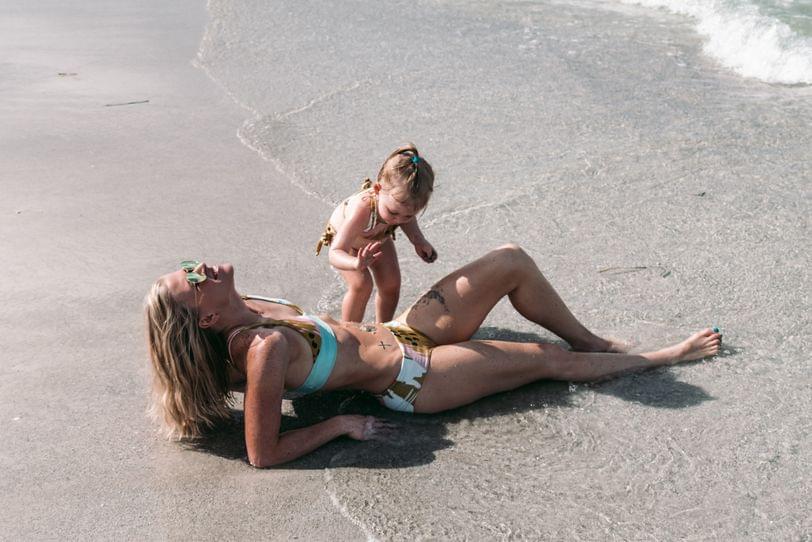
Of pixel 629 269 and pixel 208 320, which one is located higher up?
pixel 208 320

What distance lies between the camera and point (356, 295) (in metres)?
4.59

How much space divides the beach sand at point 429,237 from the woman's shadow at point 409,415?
0.05ft

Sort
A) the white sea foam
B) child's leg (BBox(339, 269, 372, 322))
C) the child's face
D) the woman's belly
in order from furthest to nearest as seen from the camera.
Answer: the white sea foam, child's leg (BBox(339, 269, 372, 322)), the child's face, the woman's belly

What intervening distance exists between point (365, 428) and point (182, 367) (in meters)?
0.78

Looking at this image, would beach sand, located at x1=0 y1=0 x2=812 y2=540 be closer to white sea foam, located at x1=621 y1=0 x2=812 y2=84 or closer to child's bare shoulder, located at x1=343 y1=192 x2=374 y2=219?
white sea foam, located at x1=621 y1=0 x2=812 y2=84

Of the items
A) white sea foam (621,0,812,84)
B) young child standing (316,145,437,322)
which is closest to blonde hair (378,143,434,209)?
young child standing (316,145,437,322)

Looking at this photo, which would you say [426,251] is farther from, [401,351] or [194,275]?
[194,275]

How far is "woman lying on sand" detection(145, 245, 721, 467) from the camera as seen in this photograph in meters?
3.59

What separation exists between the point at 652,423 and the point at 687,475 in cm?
37

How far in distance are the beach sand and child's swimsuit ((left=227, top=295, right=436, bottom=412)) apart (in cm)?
12

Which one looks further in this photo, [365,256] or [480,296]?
[480,296]

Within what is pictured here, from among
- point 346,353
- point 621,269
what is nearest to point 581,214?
point 621,269

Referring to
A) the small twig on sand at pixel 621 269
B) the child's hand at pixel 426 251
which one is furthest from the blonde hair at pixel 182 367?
the small twig on sand at pixel 621 269

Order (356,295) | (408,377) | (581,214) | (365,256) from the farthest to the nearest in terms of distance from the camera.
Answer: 1. (581,214)
2. (356,295)
3. (365,256)
4. (408,377)
